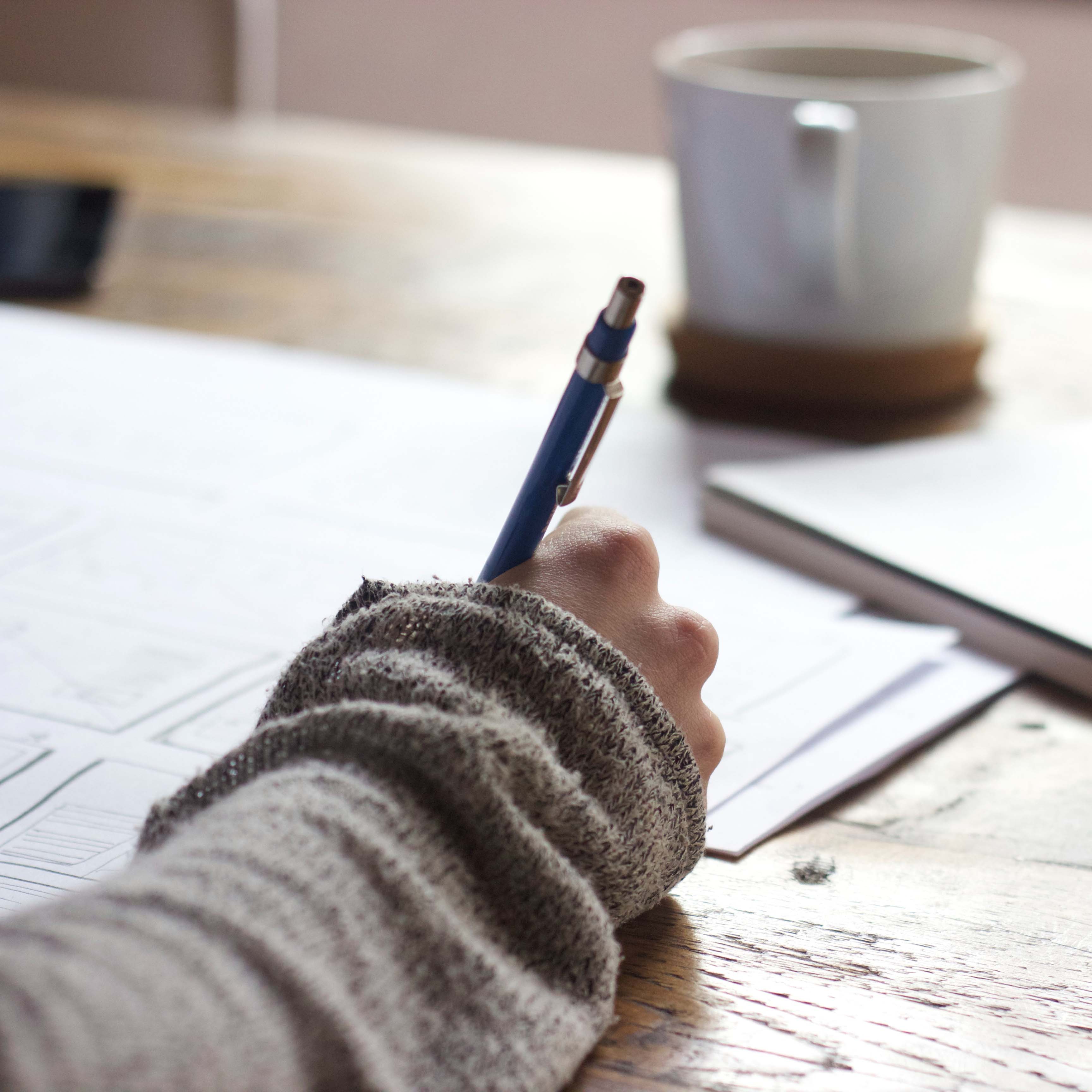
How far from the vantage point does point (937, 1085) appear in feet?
0.91

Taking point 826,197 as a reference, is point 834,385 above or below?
below

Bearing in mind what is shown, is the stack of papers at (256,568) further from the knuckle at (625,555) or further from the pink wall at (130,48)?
the pink wall at (130,48)

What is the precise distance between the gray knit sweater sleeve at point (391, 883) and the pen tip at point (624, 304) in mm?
72

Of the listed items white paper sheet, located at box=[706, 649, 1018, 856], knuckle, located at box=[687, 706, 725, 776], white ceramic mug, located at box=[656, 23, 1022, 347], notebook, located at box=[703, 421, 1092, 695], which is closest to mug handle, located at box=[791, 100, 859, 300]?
white ceramic mug, located at box=[656, 23, 1022, 347]

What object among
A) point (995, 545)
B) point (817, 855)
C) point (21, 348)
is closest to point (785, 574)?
point (995, 545)

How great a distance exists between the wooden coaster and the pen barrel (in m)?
0.38

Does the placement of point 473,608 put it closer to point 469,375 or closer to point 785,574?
point 785,574

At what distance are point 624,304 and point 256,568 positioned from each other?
258mm

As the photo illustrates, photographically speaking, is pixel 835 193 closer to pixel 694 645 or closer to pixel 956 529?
pixel 956 529

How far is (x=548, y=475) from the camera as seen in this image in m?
0.34

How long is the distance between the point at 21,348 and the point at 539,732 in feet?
1.96

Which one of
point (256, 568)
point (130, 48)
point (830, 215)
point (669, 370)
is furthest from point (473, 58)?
point (256, 568)

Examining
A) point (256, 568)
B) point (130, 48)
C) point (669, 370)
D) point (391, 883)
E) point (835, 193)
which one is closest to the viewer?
point (391, 883)

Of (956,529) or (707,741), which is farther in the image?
(956,529)
